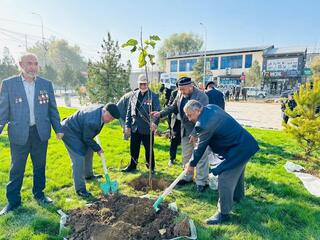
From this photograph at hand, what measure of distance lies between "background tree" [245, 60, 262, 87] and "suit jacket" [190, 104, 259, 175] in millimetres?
36959

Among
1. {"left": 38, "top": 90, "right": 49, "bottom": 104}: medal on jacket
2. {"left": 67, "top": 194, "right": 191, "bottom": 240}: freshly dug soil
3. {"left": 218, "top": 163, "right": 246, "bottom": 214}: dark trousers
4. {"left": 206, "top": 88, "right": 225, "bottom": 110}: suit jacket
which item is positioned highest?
{"left": 38, "top": 90, "right": 49, "bottom": 104}: medal on jacket

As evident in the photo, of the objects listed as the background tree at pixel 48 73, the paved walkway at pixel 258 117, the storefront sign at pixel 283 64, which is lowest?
the paved walkway at pixel 258 117

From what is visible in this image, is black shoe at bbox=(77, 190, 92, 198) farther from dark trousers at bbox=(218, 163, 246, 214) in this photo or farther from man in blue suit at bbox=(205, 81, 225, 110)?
man in blue suit at bbox=(205, 81, 225, 110)

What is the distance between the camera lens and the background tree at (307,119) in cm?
600

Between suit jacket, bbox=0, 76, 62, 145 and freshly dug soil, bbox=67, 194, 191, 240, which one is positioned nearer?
freshly dug soil, bbox=67, 194, 191, 240

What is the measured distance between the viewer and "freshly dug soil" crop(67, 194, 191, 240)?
9.71ft

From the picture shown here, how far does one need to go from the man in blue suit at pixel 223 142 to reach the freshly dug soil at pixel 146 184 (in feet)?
4.10

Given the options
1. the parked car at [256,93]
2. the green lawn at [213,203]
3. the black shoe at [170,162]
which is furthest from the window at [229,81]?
the black shoe at [170,162]

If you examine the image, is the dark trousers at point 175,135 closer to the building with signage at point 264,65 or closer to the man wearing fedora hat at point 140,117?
the man wearing fedora hat at point 140,117

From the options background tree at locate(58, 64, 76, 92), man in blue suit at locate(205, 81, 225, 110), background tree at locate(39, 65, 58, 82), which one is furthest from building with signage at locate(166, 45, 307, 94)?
man in blue suit at locate(205, 81, 225, 110)

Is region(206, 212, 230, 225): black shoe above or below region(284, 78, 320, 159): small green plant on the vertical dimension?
below

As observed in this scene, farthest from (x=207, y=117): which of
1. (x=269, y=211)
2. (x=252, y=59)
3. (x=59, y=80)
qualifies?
(x=59, y=80)

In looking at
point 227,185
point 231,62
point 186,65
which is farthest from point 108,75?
point 186,65

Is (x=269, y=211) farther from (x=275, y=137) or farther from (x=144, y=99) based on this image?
(x=275, y=137)
